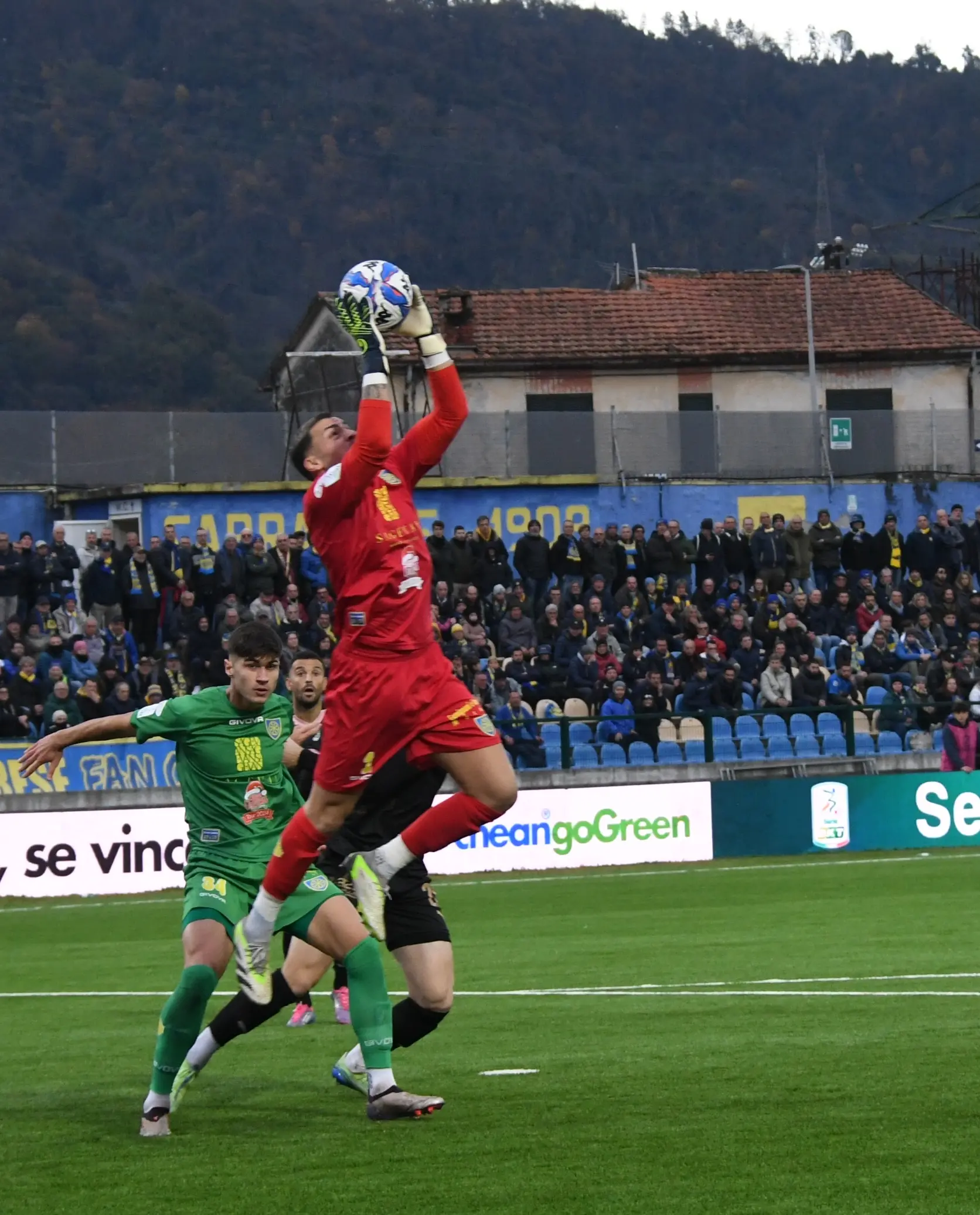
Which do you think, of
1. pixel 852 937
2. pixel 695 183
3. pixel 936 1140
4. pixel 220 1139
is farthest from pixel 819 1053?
pixel 695 183

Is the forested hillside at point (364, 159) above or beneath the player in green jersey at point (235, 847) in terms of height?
above

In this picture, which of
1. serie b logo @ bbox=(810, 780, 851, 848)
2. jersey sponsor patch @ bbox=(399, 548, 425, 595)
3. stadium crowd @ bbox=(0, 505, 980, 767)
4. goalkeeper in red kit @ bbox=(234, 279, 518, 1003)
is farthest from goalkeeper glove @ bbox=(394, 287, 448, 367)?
serie b logo @ bbox=(810, 780, 851, 848)

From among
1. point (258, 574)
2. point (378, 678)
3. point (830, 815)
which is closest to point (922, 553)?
point (830, 815)

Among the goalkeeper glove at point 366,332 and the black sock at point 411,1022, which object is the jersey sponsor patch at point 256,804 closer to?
the black sock at point 411,1022

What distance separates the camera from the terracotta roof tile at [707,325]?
5041 centimetres

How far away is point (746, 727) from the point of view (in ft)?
86.7

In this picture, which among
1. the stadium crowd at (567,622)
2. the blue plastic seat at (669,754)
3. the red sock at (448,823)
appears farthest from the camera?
the blue plastic seat at (669,754)

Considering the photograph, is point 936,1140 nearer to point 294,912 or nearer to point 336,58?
point 294,912

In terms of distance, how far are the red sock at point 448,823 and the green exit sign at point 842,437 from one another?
35.0m

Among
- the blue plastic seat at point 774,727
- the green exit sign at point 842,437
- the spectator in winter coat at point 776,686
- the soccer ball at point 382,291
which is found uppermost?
the green exit sign at point 842,437

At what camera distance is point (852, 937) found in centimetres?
1505

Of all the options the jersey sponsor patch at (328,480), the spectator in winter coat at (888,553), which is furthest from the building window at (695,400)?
the jersey sponsor patch at (328,480)

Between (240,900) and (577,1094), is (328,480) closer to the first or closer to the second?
(240,900)

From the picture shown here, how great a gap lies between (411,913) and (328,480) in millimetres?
1698
